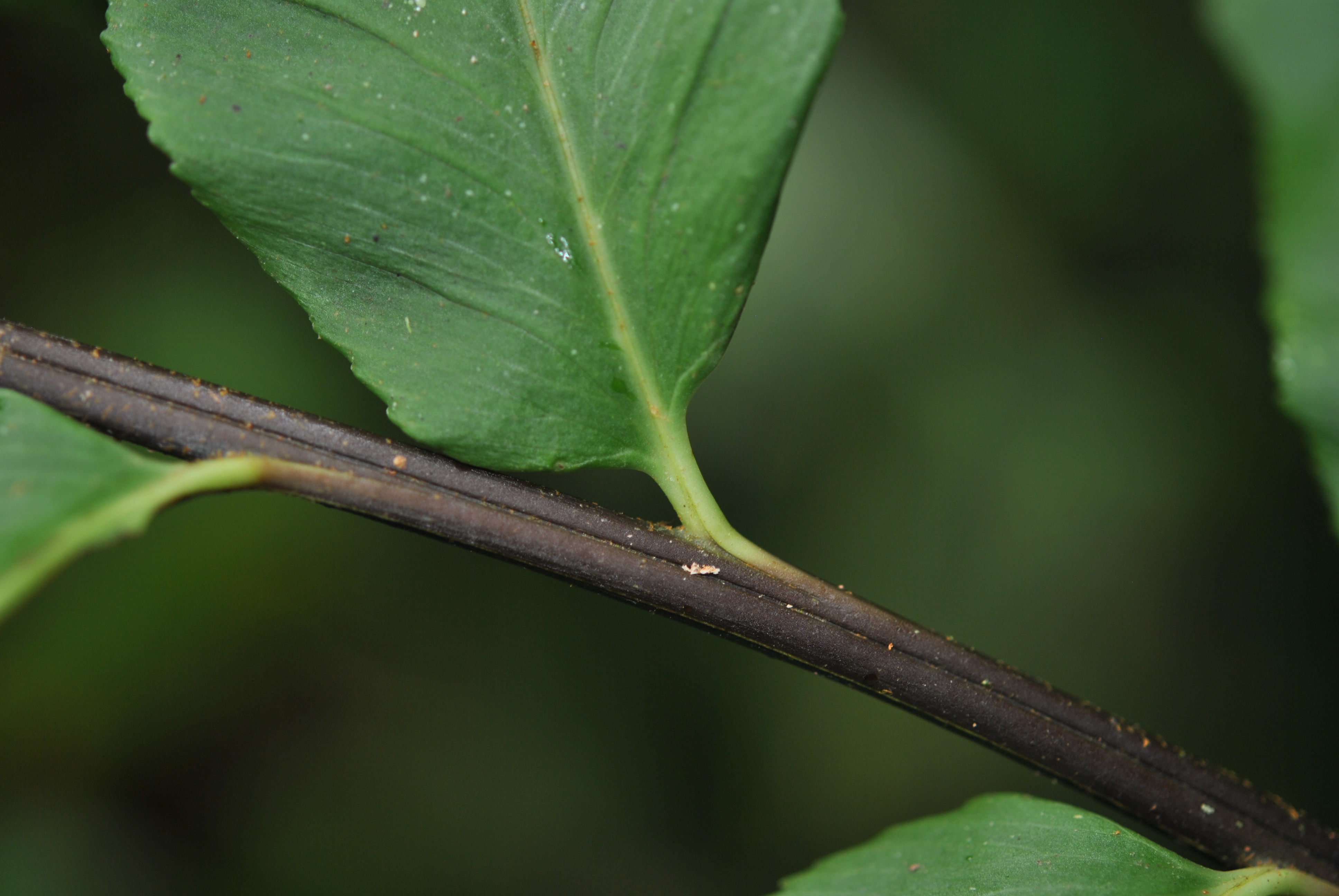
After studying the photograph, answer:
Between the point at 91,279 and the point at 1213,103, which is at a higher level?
the point at 1213,103

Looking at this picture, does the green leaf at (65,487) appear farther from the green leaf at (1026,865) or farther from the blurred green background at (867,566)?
the blurred green background at (867,566)

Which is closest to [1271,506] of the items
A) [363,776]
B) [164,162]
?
[363,776]

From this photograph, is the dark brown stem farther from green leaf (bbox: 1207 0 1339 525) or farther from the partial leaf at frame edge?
green leaf (bbox: 1207 0 1339 525)

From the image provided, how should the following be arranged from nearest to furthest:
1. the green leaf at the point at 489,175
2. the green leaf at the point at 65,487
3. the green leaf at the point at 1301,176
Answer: the green leaf at the point at 65,487
the green leaf at the point at 489,175
the green leaf at the point at 1301,176

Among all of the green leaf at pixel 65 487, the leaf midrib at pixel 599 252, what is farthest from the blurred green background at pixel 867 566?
the green leaf at pixel 65 487

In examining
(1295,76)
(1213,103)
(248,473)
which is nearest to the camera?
(248,473)

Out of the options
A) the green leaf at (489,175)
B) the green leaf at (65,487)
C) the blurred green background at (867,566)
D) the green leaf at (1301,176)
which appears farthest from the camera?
the blurred green background at (867,566)

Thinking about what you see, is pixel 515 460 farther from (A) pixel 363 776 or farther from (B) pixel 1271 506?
(B) pixel 1271 506

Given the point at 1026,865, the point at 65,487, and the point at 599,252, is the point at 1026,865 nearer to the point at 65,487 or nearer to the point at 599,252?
the point at 599,252

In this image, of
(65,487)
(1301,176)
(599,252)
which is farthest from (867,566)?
(65,487)
